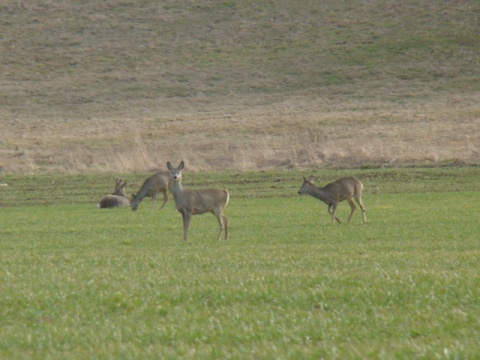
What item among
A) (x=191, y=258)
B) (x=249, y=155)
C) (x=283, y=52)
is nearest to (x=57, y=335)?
(x=191, y=258)

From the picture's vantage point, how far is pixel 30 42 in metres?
78.8

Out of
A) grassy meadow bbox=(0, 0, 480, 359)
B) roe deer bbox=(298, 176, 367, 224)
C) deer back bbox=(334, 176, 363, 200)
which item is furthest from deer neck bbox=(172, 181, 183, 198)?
deer back bbox=(334, 176, 363, 200)

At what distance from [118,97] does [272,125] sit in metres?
16.5

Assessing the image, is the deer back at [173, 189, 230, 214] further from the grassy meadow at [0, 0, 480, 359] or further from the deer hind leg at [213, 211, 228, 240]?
the grassy meadow at [0, 0, 480, 359]

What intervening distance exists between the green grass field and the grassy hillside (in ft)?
69.9

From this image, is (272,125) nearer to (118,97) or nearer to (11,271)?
(118,97)

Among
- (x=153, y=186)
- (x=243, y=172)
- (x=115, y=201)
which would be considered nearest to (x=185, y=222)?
(x=153, y=186)

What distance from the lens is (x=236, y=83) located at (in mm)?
71312

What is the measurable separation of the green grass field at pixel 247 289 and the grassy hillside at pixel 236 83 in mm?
21318

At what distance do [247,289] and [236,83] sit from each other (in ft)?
199

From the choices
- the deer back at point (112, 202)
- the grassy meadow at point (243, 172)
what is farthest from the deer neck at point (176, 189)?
the deer back at point (112, 202)

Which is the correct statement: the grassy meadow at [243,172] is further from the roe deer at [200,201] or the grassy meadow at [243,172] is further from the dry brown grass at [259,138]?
the roe deer at [200,201]

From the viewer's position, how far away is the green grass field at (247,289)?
333 inches

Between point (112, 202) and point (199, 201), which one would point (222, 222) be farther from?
point (112, 202)
